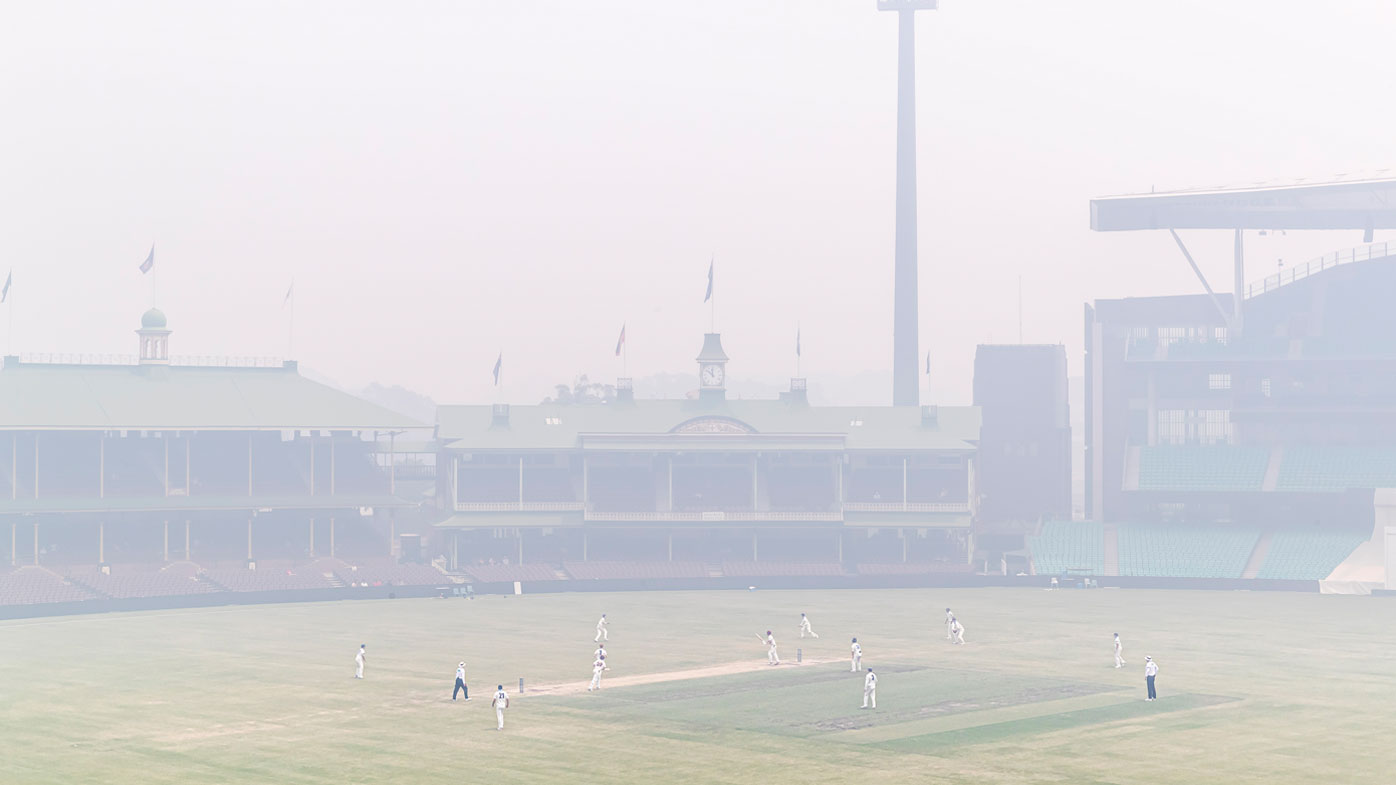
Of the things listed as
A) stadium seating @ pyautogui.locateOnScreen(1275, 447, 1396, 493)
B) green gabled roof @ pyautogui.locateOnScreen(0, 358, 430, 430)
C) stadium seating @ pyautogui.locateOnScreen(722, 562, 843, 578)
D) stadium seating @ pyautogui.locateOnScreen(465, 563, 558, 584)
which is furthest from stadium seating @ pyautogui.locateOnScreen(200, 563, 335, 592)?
stadium seating @ pyautogui.locateOnScreen(1275, 447, 1396, 493)

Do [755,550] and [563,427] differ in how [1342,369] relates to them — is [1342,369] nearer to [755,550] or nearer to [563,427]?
[755,550]

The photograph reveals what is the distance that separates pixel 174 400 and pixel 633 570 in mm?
30685

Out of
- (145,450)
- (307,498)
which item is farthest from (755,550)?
(145,450)

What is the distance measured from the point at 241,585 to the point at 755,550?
33.4 metres

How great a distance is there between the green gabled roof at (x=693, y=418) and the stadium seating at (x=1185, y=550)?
1272 centimetres

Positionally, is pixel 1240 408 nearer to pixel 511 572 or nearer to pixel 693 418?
pixel 693 418

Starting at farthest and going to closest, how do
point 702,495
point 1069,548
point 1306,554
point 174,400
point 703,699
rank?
point 702,495 → point 1069,548 → point 174,400 → point 1306,554 → point 703,699

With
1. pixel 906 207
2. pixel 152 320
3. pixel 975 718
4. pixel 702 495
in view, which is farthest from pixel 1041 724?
pixel 906 207

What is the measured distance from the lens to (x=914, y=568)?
112 metres

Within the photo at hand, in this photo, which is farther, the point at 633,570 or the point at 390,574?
the point at 633,570

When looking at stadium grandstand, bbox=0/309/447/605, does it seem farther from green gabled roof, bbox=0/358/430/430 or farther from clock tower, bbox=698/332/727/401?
clock tower, bbox=698/332/727/401

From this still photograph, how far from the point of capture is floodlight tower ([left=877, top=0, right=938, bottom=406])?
14925 cm

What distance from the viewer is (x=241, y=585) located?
99.0 m

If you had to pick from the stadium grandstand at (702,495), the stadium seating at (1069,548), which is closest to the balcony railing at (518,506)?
the stadium grandstand at (702,495)
